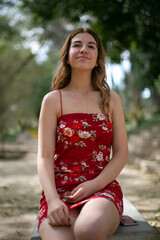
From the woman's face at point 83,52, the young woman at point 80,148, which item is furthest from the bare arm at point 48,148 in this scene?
the woman's face at point 83,52

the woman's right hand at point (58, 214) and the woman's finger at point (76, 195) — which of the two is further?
the woman's finger at point (76, 195)

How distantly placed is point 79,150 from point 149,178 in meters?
4.54

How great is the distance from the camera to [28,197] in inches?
186

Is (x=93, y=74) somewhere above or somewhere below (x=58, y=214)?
above

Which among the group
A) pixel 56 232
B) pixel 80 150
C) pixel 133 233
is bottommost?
pixel 133 233

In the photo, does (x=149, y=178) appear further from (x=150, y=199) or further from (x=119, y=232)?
(x=119, y=232)

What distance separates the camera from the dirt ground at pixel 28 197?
128 inches

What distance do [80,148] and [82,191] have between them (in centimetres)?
34

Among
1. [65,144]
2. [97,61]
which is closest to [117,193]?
[65,144]

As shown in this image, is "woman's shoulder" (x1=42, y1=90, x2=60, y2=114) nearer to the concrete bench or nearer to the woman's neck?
the woman's neck

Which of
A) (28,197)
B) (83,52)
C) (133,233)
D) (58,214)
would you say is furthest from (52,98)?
(28,197)

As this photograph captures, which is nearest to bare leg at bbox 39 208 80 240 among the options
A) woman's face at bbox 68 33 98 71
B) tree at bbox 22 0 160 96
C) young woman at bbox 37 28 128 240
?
young woman at bbox 37 28 128 240

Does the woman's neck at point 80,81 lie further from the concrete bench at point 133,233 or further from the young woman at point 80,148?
the concrete bench at point 133,233

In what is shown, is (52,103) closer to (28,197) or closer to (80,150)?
(80,150)
